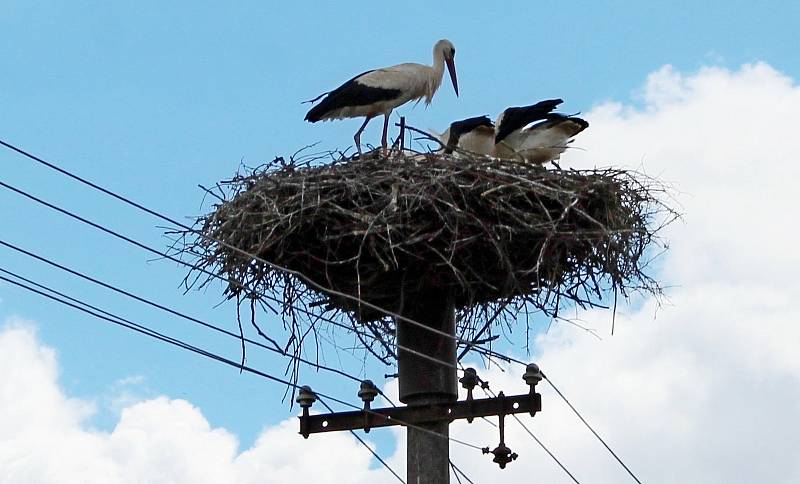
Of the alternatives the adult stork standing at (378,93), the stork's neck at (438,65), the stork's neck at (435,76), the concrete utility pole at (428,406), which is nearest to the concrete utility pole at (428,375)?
the concrete utility pole at (428,406)

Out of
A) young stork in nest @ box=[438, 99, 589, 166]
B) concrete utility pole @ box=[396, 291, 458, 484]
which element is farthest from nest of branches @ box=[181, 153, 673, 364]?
young stork in nest @ box=[438, 99, 589, 166]

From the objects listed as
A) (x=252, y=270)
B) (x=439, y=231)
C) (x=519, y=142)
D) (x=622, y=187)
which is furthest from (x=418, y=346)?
(x=519, y=142)

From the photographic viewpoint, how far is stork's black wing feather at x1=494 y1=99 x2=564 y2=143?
10.2 m

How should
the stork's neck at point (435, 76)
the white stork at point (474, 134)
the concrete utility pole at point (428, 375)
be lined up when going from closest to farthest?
the concrete utility pole at point (428, 375)
the white stork at point (474, 134)
the stork's neck at point (435, 76)

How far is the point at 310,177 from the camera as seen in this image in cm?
775

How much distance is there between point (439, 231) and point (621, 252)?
41.6 inches

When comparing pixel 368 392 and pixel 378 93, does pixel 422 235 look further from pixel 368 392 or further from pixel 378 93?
pixel 378 93

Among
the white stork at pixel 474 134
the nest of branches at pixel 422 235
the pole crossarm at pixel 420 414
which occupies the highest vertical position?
the white stork at pixel 474 134

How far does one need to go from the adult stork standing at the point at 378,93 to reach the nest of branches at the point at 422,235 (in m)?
2.15

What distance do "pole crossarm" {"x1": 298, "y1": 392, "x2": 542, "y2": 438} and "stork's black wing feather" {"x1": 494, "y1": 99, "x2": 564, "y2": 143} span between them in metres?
Result: 3.73

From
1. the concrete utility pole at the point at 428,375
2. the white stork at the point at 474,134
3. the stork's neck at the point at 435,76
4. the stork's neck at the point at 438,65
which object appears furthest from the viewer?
the stork's neck at the point at 438,65

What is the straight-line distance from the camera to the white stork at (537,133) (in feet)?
33.3

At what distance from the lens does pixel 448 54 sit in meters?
11.0

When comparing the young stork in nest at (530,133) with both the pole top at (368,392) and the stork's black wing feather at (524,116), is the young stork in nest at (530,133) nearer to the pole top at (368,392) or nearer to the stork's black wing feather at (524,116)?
the stork's black wing feather at (524,116)
